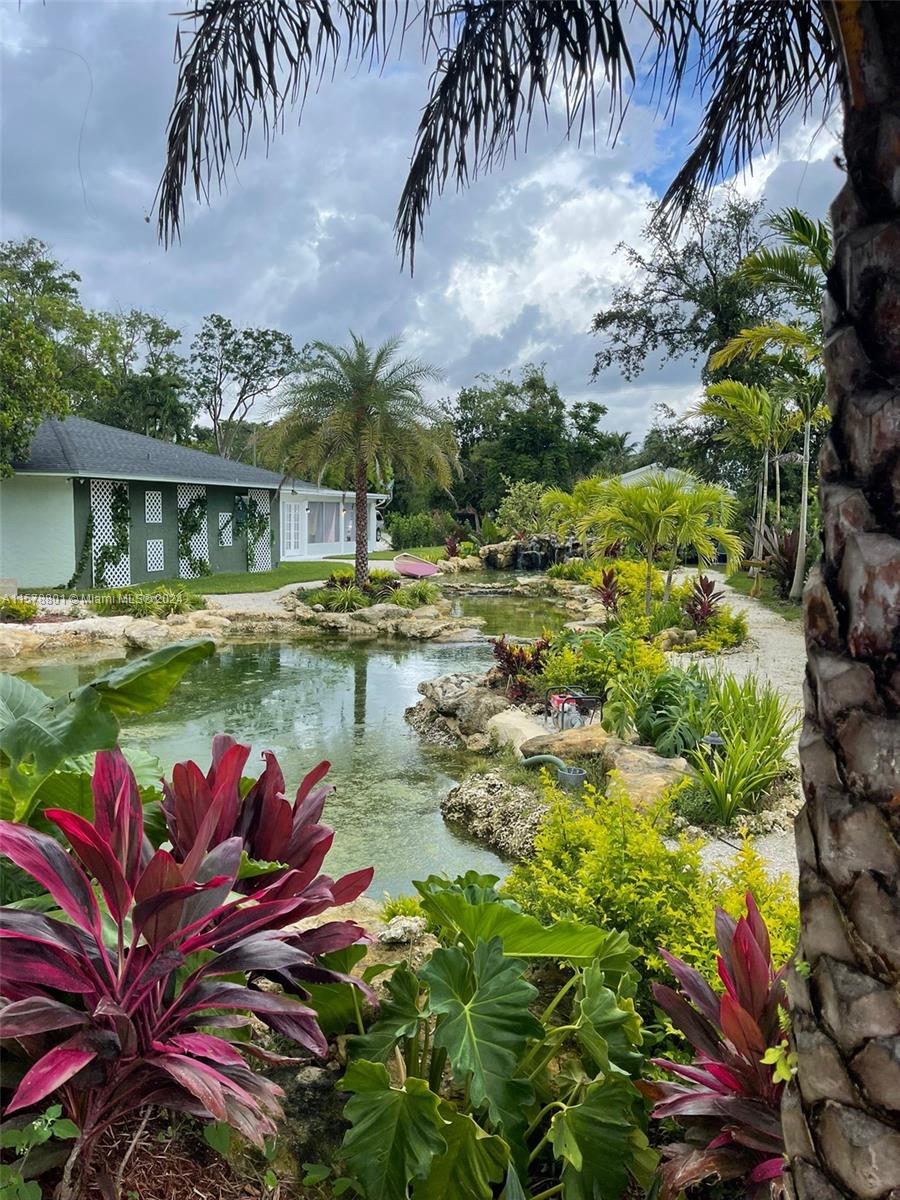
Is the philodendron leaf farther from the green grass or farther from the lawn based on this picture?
the lawn

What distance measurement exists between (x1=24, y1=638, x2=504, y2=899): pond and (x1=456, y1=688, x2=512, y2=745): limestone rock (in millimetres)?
588

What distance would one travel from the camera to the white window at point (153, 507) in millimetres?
22859

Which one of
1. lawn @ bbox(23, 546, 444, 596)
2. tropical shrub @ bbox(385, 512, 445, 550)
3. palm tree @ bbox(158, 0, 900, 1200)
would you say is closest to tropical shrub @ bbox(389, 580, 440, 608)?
lawn @ bbox(23, 546, 444, 596)

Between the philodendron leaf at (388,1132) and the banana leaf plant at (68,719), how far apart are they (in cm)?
94

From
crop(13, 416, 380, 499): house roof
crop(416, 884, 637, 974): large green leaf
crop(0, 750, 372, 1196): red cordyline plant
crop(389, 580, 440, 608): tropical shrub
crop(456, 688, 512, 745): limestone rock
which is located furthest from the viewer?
crop(13, 416, 380, 499): house roof

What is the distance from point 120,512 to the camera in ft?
72.2

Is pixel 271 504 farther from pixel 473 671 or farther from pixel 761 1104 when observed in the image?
pixel 761 1104

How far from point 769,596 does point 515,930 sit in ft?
60.4

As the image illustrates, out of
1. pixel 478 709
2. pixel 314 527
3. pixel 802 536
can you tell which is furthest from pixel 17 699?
pixel 314 527

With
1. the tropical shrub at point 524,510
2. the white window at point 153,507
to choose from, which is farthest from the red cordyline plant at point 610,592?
the tropical shrub at point 524,510

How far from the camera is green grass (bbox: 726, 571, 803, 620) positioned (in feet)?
50.8

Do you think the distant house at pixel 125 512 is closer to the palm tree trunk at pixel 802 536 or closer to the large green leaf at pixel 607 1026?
the palm tree trunk at pixel 802 536

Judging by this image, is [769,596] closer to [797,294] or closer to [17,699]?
[797,294]

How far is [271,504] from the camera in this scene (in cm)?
2781
